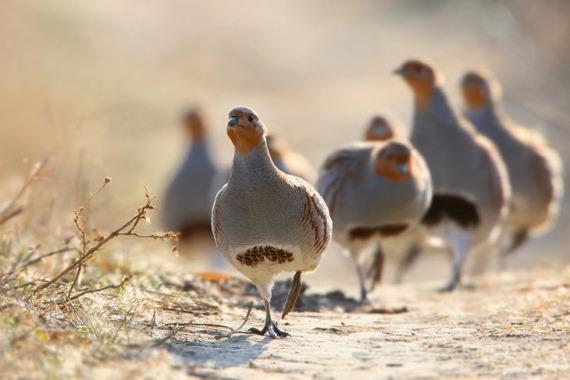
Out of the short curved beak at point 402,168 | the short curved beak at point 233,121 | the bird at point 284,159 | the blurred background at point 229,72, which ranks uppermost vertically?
the blurred background at point 229,72

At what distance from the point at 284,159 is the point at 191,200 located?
308 cm

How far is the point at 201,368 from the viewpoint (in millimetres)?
4574

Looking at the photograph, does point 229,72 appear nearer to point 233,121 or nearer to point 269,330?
point 269,330

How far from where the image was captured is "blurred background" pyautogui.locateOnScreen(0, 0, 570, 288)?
15361 millimetres

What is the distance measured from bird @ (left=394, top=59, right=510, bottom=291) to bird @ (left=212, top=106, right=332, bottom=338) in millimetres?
3753

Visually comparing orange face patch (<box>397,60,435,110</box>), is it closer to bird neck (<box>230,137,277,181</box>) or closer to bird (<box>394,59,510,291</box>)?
bird (<box>394,59,510,291</box>)

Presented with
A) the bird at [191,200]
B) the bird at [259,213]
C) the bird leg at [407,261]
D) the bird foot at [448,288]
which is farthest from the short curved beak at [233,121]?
the bird at [191,200]

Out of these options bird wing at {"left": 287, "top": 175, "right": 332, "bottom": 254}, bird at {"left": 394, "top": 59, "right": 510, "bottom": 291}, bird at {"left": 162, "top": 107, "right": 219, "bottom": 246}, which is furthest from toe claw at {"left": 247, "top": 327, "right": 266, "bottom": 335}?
bird at {"left": 162, "top": 107, "right": 219, "bottom": 246}

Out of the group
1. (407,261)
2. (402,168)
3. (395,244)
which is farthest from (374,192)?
(407,261)

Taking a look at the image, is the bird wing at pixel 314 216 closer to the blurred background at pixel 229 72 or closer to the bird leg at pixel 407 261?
the blurred background at pixel 229 72

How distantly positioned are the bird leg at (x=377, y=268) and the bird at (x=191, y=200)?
3.69 m

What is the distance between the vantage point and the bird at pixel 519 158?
10.9m

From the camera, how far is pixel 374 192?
8.01 m

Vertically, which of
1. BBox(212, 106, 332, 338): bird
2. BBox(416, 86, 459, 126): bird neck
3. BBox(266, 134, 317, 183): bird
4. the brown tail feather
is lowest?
the brown tail feather
